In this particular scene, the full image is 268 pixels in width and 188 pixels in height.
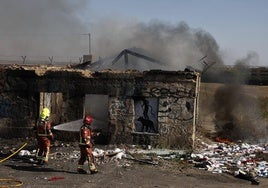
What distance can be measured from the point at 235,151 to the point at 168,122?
270cm

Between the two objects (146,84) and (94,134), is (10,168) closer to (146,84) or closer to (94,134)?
(94,134)

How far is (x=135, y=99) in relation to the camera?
15219 millimetres

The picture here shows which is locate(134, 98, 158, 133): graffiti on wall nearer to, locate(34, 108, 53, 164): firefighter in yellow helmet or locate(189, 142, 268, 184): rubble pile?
locate(189, 142, 268, 184): rubble pile

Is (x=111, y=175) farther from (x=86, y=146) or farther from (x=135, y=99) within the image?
(x=135, y=99)

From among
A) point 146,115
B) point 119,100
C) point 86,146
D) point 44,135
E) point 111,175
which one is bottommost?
point 111,175

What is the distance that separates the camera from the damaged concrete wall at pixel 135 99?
14953 mm

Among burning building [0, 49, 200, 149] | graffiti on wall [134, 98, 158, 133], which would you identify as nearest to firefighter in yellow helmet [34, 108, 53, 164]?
burning building [0, 49, 200, 149]

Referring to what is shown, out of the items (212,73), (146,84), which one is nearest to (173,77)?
(146,84)

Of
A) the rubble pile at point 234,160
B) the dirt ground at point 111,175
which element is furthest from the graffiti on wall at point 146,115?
the dirt ground at point 111,175

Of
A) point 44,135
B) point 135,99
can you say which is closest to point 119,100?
point 135,99

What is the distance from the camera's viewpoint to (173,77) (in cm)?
1495

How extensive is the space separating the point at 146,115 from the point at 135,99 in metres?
0.70

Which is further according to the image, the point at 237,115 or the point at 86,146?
the point at 237,115

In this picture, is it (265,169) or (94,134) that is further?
(94,134)
